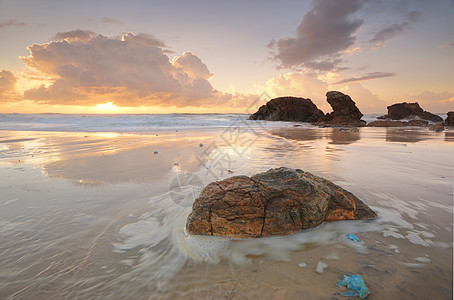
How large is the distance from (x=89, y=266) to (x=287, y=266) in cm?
212

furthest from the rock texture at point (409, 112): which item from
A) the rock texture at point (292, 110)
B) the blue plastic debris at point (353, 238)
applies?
the blue plastic debris at point (353, 238)

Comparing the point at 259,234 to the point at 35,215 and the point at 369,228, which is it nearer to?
the point at 369,228

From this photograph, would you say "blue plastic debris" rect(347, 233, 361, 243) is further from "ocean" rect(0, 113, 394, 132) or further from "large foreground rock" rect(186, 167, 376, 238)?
"ocean" rect(0, 113, 394, 132)

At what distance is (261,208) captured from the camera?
2.79 meters

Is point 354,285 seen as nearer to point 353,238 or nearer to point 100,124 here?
point 353,238

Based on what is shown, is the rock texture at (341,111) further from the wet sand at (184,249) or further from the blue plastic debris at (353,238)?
the blue plastic debris at (353,238)

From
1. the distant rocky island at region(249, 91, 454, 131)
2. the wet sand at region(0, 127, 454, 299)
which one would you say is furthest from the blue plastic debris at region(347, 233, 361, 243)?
the distant rocky island at region(249, 91, 454, 131)

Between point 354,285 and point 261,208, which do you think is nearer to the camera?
point 354,285

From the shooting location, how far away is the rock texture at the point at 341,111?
34344 millimetres

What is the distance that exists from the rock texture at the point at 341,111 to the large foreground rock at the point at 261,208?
34974 mm

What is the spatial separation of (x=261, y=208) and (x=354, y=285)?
1234 millimetres

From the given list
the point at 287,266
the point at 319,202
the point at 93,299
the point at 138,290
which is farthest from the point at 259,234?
the point at 93,299

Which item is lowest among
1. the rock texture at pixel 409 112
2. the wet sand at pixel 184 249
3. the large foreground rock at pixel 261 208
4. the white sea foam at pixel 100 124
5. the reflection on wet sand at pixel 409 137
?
the wet sand at pixel 184 249

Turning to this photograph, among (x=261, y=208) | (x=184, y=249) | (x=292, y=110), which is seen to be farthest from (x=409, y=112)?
(x=184, y=249)
